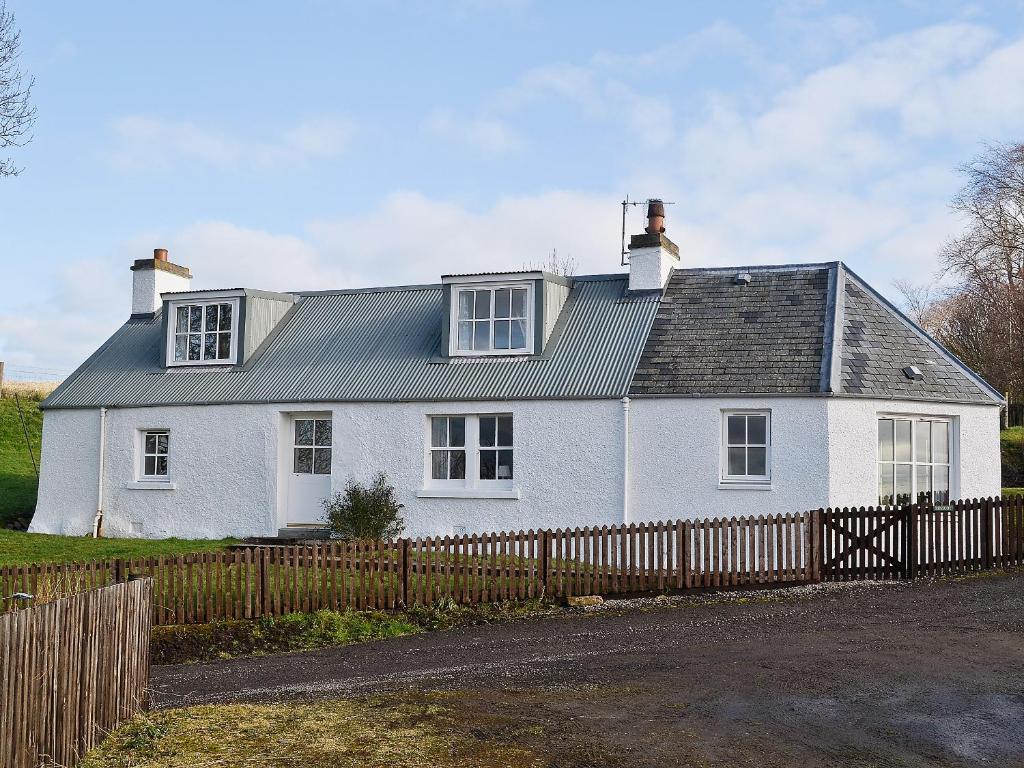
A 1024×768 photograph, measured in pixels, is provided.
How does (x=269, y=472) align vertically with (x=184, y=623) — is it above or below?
above

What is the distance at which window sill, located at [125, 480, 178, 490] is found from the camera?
24344 mm

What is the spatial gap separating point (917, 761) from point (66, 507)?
2184 centimetres

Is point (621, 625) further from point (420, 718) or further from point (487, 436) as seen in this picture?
point (487, 436)

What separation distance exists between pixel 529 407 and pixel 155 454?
9.00 m

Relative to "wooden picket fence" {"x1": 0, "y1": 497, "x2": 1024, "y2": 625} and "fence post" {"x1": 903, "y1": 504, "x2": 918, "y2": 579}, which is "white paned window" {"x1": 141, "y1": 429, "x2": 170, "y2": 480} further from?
"fence post" {"x1": 903, "y1": 504, "x2": 918, "y2": 579}

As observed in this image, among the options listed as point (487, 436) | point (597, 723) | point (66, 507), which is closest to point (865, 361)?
point (487, 436)

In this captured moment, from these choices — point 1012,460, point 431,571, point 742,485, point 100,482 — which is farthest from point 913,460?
point 1012,460

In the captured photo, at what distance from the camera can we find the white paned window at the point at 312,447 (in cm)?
2373

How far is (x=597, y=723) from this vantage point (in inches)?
344

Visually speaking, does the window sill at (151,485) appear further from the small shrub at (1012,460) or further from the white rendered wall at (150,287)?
the small shrub at (1012,460)

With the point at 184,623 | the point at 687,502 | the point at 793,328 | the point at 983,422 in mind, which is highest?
the point at 793,328

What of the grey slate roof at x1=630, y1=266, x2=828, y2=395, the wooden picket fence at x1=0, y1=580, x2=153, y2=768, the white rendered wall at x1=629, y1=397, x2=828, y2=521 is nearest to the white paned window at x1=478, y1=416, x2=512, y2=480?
the white rendered wall at x1=629, y1=397, x2=828, y2=521

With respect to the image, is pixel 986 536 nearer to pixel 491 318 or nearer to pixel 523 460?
pixel 523 460

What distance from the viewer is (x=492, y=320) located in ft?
76.9
